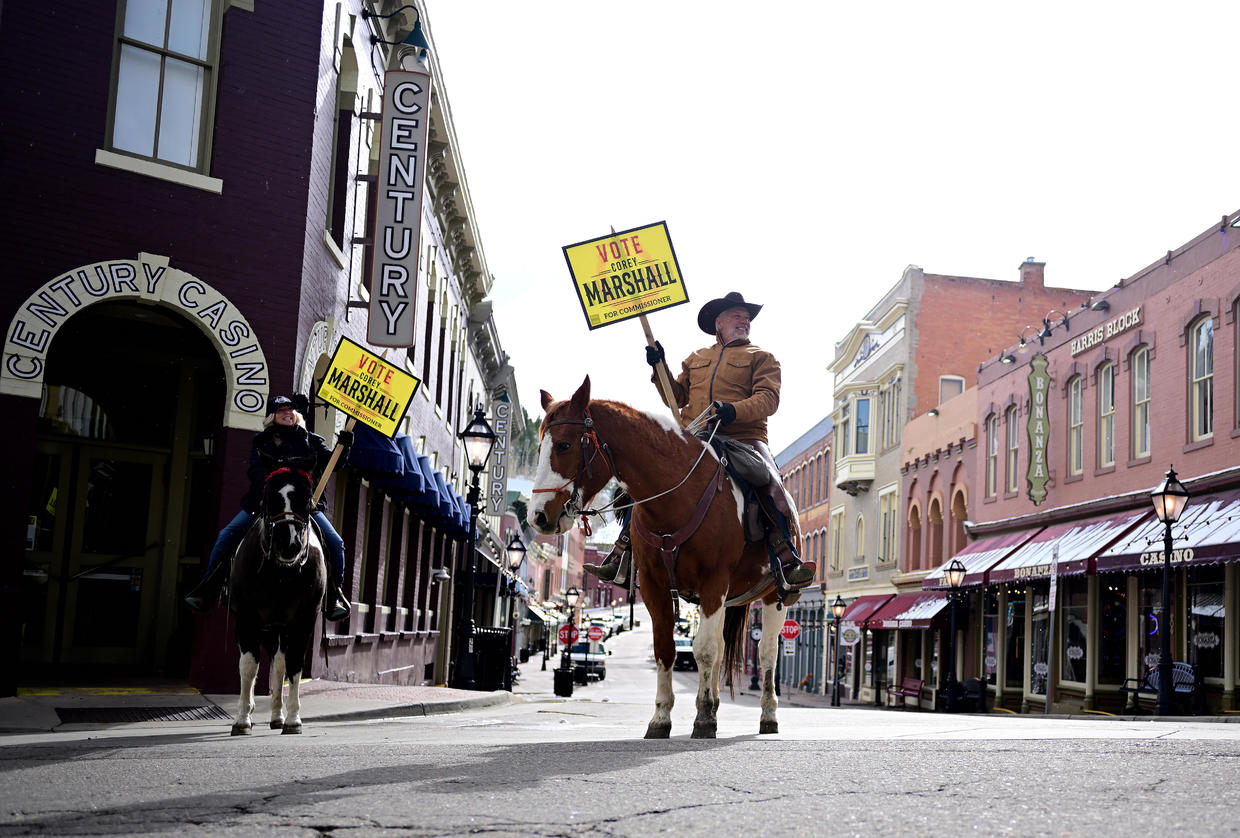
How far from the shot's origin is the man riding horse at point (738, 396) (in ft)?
29.0

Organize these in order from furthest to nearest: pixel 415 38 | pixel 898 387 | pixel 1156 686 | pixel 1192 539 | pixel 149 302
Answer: pixel 898 387 → pixel 1156 686 → pixel 1192 539 → pixel 415 38 → pixel 149 302

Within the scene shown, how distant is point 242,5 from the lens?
14523mm

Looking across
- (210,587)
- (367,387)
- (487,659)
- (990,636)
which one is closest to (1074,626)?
(990,636)

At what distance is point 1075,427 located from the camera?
3186cm

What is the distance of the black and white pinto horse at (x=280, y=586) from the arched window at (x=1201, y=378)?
20.4m

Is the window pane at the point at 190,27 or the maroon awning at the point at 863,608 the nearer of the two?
the window pane at the point at 190,27

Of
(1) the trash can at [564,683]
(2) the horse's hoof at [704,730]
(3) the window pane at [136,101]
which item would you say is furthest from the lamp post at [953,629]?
(2) the horse's hoof at [704,730]

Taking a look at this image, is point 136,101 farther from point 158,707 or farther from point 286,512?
point 286,512

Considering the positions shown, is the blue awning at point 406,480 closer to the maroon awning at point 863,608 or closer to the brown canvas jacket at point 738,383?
the brown canvas jacket at point 738,383

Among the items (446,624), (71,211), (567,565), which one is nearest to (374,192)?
(71,211)

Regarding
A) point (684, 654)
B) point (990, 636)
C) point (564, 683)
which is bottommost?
point (684, 654)

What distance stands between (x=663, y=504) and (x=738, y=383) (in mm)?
1628

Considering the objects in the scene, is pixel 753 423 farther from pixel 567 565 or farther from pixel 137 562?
pixel 567 565

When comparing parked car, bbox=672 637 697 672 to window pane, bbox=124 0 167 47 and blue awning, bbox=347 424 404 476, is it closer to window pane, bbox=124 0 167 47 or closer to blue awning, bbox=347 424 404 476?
blue awning, bbox=347 424 404 476
